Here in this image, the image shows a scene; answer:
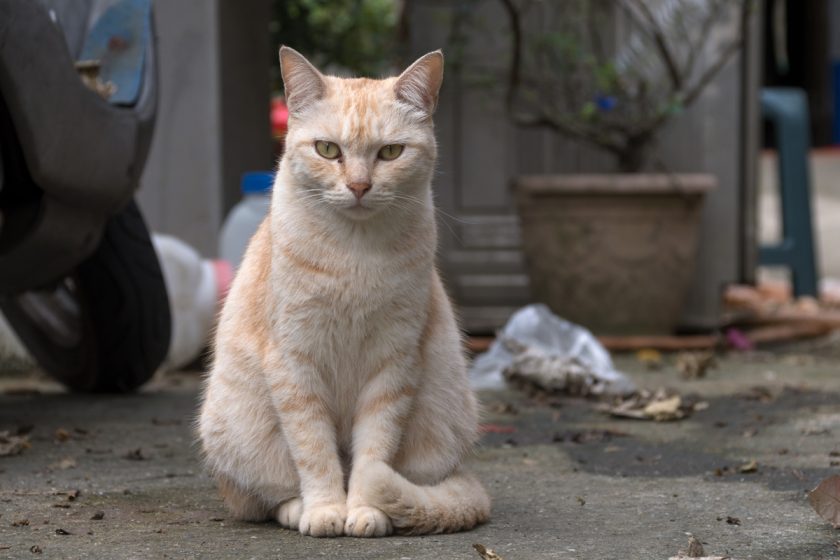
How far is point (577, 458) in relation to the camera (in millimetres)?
3439

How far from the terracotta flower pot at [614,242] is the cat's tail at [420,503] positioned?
354 centimetres

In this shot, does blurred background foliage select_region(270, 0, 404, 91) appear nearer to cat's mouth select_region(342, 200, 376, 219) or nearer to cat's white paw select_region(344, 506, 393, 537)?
cat's mouth select_region(342, 200, 376, 219)

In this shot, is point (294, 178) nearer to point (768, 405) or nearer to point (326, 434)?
point (326, 434)

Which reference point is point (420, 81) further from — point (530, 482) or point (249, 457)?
point (530, 482)

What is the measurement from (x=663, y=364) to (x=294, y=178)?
3.38 metres

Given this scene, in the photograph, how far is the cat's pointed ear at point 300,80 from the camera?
2.57 meters

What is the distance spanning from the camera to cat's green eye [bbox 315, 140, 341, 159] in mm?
2512

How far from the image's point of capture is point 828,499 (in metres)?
2.52

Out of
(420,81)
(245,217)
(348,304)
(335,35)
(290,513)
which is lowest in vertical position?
(290,513)

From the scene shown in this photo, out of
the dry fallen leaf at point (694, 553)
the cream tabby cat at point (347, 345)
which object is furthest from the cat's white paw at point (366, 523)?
the dry fallen leaf at point (694, 553)

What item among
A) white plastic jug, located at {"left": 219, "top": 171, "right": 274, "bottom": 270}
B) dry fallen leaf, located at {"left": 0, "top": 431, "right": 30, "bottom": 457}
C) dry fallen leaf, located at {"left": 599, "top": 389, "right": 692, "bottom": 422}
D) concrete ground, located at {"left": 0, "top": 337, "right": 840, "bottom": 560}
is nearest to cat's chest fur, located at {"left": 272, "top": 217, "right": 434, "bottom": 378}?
concrete ground, located at {"left": 0, "top": 337, "right": 840, "bottom": 560}

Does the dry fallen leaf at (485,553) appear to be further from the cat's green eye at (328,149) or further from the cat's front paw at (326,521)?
the cat's green eye at (328,149)

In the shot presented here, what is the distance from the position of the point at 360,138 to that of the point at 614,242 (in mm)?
3681

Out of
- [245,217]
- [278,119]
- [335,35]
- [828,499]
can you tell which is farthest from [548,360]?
[335,35]
